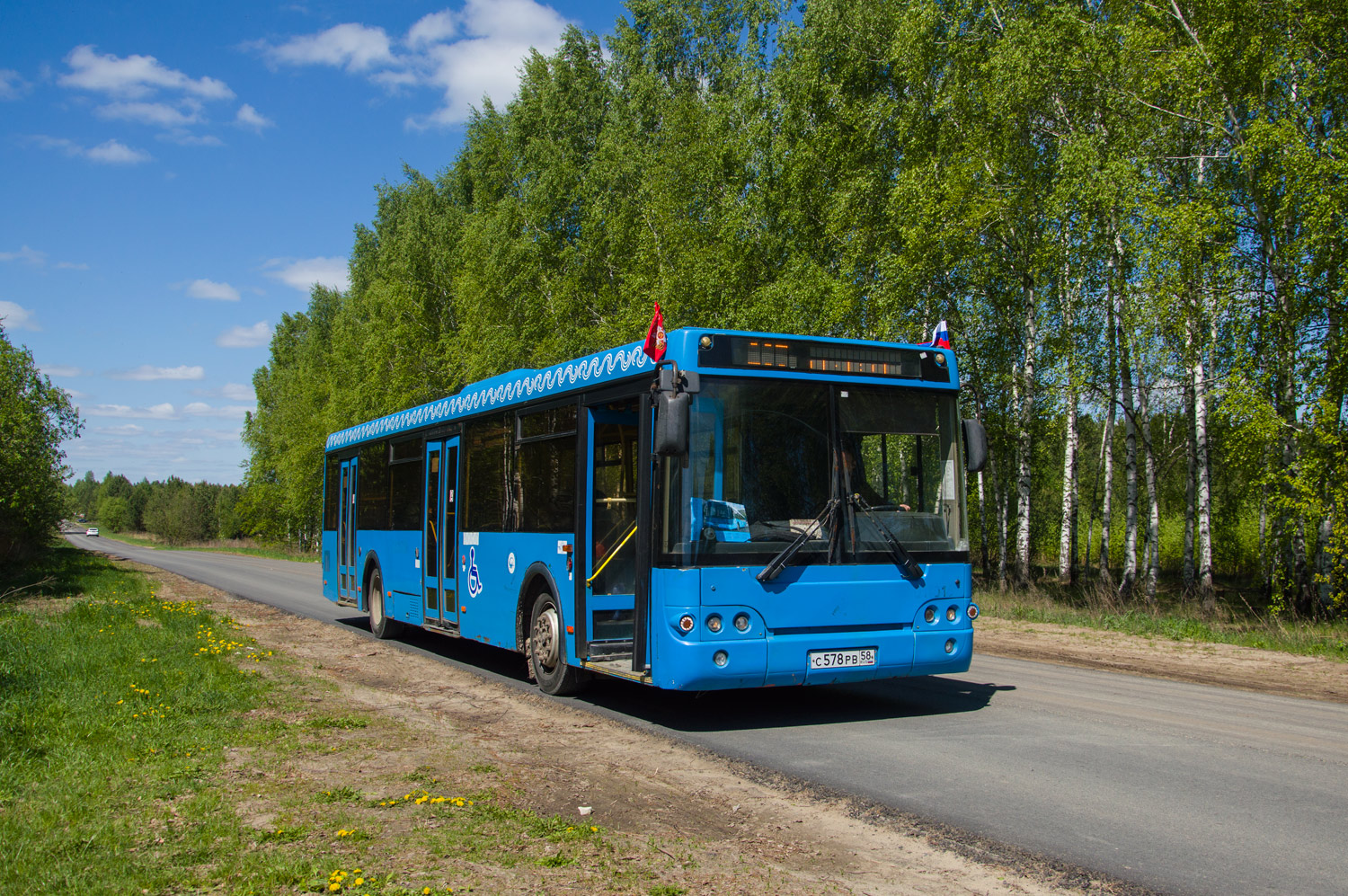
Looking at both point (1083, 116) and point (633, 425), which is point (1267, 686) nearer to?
point (633, 425)

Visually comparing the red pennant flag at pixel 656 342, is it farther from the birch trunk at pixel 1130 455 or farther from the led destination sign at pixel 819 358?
the birch trunk at pixel 1130 455

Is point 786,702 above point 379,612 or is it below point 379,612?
below

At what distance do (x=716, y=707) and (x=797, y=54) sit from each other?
23696 mm

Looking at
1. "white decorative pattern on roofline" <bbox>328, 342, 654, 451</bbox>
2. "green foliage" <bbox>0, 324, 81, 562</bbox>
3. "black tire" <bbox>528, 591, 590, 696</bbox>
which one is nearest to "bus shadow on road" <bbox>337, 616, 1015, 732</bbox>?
"black tire" <bbox>528, 591, 590, 696</bbox>

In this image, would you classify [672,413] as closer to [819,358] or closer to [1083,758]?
[819,358]

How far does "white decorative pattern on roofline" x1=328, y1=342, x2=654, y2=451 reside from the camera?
882 cm

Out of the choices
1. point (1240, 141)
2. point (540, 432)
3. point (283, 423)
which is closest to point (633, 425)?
point (540, 432)

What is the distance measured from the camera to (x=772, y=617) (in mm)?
7727

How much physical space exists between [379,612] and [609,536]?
762cm

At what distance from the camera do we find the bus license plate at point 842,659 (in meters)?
7.87

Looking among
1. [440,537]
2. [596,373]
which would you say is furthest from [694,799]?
[440,537]

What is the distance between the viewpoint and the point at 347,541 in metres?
17.4

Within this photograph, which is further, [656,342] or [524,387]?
[524,387]

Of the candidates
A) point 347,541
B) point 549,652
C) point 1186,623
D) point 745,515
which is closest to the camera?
point 745,515
